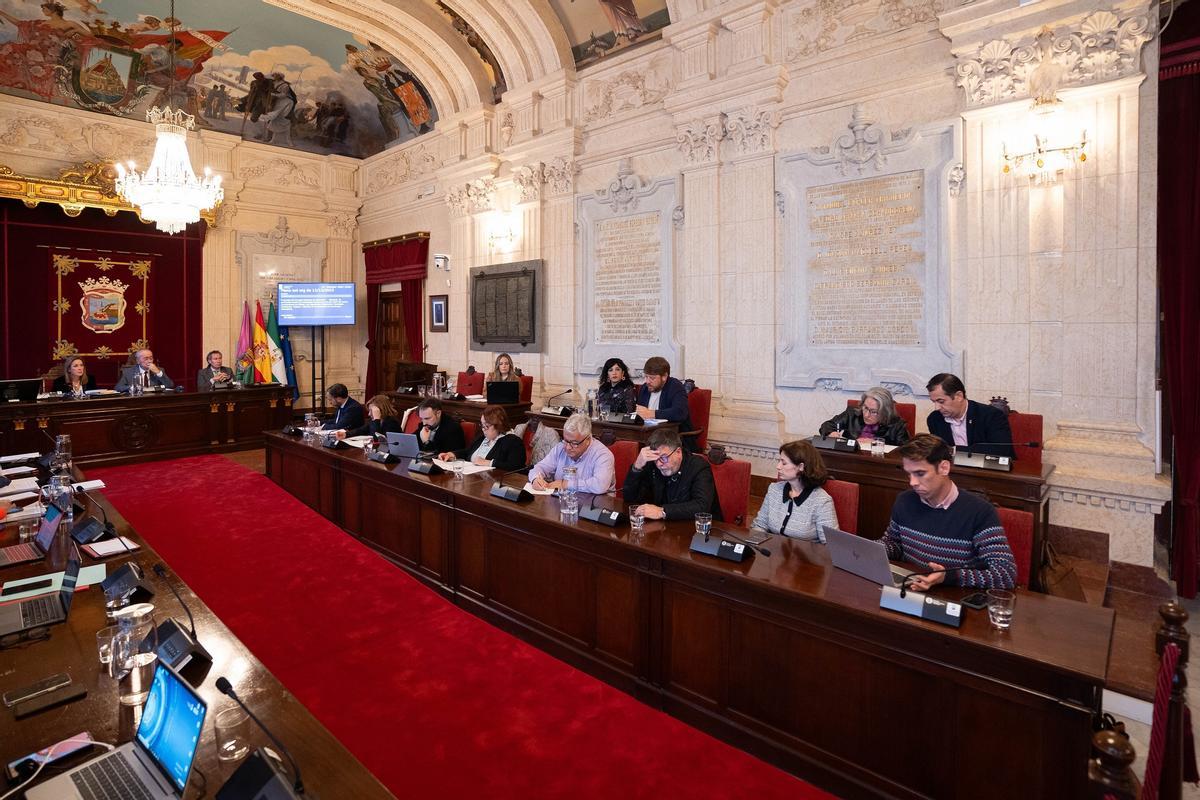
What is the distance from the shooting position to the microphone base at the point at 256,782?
1.19 meters

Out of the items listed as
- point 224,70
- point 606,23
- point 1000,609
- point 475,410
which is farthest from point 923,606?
point 224,70

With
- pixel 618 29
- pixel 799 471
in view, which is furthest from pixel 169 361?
pixel 799 471

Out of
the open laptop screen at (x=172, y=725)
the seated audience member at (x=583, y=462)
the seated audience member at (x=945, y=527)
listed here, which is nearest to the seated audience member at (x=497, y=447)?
the seated audience member at (x=583, y=462)

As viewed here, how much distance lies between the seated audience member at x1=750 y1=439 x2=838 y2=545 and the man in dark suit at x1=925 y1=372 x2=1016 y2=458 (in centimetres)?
184

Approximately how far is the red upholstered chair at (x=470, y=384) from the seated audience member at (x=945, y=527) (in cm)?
675

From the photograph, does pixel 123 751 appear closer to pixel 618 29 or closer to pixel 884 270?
pixel 884 270

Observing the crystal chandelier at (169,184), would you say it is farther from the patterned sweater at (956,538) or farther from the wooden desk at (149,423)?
the patterned sweater at (956,538)

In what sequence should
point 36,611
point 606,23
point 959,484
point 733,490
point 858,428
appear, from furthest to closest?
point 606,23 → point 858,428 → point 959,484 → point 733,490 → point 36,611

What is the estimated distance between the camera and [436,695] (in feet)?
8.74

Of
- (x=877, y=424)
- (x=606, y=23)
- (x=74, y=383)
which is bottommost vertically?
(x=877, y=424)

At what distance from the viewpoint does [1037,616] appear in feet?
7.09

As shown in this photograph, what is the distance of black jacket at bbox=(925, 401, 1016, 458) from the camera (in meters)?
4.39

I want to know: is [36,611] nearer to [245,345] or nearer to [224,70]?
[245,345]

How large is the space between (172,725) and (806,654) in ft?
6.64
